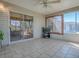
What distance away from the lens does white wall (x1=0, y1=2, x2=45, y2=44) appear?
15.3 ft

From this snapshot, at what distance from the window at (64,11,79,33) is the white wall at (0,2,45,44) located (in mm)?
2488

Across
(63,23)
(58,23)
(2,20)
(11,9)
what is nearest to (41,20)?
(58,23)

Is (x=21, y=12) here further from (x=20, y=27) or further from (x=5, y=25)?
(x=5, y=25)

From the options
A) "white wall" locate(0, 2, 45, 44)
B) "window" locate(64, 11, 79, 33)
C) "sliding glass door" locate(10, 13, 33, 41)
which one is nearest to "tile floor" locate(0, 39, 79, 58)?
"white wall" locate(0, 2, 45, 44)

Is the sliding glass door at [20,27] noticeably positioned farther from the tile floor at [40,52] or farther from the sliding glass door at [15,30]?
the tile floor at [40,52]

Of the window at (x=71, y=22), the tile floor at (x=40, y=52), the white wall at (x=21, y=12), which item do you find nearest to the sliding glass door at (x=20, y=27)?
the white wall at (x=21, y=12)

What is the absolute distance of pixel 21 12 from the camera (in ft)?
19.2

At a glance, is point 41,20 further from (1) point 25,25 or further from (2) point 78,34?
(2) point 78,34

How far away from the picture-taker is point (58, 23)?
23.9 feet

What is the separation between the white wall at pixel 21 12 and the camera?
4.67 meters

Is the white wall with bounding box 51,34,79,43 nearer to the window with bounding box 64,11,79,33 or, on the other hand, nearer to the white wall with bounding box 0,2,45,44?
the window with bounding box 64,11,79,33

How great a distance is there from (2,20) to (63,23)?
4.69 meters

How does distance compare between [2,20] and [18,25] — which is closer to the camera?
[2,20]

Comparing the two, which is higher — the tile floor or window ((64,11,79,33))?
window ((64,11,79,33))
